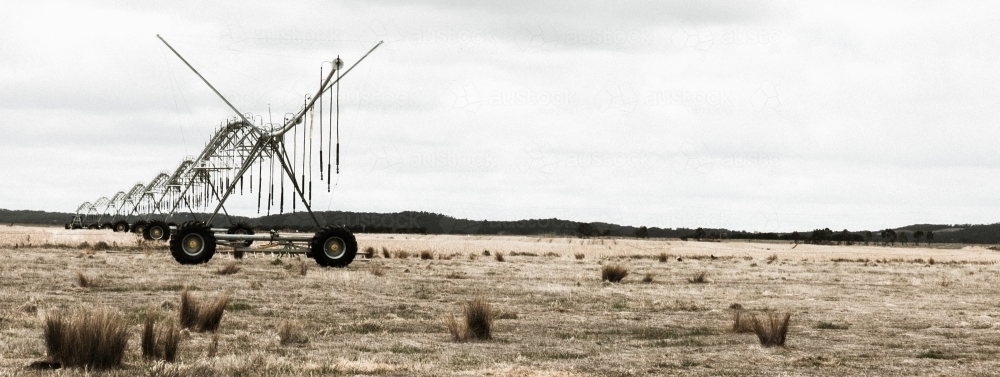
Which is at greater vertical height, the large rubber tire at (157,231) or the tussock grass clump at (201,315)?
the large rubber tire at (157,231)

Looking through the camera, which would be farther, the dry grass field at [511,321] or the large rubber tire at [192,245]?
the large rubber tire at [192,245]

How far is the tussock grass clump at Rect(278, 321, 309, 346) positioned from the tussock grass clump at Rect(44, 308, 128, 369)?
2523mm

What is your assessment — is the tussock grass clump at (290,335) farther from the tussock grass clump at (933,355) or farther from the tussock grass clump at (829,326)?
the tussock grass clump at (829,326)

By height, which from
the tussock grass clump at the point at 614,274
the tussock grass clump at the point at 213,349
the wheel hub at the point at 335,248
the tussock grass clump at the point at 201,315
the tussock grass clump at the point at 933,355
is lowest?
the tussock grass clump at the point at 933,355

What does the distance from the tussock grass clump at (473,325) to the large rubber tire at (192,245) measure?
638 inches

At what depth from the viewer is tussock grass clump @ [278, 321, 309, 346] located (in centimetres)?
1192

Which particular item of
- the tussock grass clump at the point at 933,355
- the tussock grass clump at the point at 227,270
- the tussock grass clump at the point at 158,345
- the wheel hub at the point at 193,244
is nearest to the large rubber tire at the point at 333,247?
the tussock grass clump at the point at 227,270

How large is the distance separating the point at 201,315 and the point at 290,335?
165 cm

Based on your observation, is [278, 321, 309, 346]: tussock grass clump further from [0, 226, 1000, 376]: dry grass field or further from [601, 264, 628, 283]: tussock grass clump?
[601, 264, 628, 283]: tussock grass clump

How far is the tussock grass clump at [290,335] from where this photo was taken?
39.1 ft

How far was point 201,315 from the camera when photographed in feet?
42.5

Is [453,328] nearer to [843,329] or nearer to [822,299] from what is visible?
[843,329]

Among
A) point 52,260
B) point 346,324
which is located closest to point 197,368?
point 346,324

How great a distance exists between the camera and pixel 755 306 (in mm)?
19406
